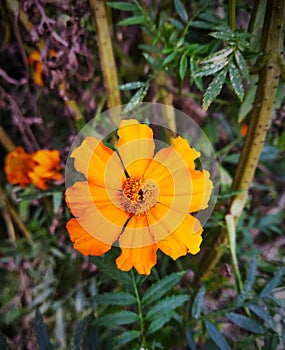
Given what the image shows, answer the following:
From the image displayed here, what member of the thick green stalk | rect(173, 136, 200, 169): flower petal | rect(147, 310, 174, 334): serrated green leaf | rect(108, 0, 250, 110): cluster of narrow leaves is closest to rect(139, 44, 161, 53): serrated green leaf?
rect(108, 0, 250, 110): cluster of narrow leaves

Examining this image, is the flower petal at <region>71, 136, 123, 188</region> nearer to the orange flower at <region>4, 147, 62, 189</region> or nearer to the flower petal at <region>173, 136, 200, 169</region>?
the flower petal at <region>173, 136, 200, 169</region>

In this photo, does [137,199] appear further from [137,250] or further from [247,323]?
[247,323]

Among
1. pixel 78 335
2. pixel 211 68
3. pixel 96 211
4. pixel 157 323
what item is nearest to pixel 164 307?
pixel 157 323

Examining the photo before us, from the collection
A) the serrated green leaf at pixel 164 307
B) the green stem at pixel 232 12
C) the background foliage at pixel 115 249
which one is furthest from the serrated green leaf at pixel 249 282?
the green stem at pixel 232 12

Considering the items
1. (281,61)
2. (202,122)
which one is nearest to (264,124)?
(281,61)

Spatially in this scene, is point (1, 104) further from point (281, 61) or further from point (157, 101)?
point (281, 61)

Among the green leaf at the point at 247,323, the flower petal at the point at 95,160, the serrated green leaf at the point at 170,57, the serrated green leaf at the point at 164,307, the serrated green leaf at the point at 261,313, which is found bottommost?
the green leaf at the point at 247,323

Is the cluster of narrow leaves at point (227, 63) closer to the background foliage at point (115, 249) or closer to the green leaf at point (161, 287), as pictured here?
the background foliage at point (115, 249)
